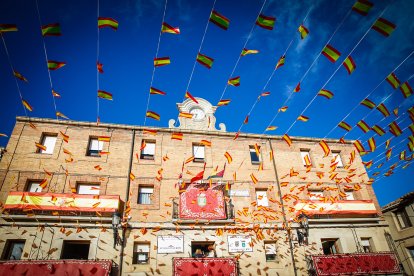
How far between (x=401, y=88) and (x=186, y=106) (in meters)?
12.1

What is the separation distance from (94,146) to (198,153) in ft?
20.9

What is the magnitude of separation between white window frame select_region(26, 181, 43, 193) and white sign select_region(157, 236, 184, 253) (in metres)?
6.85

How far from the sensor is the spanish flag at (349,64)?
8016 millimetres

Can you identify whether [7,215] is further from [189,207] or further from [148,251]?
[189,207]

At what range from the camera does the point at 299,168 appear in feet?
54.4

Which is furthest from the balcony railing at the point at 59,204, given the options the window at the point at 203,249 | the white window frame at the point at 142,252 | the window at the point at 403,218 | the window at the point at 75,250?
the window at the point at 403,218

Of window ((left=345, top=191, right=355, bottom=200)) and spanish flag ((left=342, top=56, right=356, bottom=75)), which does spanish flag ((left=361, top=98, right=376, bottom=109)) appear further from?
window ((left=345, top=191, right=355, bottom=200))

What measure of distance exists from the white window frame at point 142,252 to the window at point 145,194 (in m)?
2.24

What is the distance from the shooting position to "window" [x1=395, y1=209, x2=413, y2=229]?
16.9m

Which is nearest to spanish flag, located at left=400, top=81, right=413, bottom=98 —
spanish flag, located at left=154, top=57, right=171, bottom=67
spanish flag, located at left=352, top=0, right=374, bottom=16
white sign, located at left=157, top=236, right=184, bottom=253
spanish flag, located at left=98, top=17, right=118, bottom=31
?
spanish flag, located at left=352, top=0, right=374, bottom=16

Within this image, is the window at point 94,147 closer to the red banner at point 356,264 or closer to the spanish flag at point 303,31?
the spanish flag at point 303,31

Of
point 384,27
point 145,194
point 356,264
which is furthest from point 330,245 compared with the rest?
point 384,27

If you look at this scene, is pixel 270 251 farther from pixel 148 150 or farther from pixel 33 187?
pixel 33 187

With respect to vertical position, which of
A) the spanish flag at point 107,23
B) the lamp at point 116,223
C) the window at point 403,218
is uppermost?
the spanish flag at point 107,23
